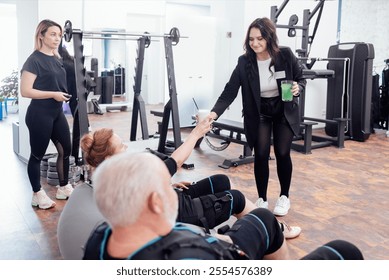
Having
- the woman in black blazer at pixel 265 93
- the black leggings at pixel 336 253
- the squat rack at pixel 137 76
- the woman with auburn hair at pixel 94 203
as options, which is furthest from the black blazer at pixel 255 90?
the black leggings at pixel 336 253

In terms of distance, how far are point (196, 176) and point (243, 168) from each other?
22.4 inches

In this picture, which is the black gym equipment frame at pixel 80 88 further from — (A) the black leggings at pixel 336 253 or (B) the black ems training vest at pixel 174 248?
(A) the black leggings at pixel 336 253

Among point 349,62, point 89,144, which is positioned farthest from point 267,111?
point 349,62

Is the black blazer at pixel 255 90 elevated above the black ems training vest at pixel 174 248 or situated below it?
above

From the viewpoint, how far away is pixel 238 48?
5637 mm

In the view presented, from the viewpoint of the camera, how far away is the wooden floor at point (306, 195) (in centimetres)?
254

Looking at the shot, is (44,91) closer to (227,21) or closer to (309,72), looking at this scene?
(309,72)

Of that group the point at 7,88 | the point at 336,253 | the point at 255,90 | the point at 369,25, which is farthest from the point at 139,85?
the point at 369,25

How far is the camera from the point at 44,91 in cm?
287

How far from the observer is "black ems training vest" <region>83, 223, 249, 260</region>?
3.30 feet

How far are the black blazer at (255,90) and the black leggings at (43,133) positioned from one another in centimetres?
112

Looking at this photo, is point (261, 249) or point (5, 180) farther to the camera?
point (5, 180)

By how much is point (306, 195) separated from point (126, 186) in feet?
8.99

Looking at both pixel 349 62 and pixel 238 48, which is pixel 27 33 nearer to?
pixel 238 48
